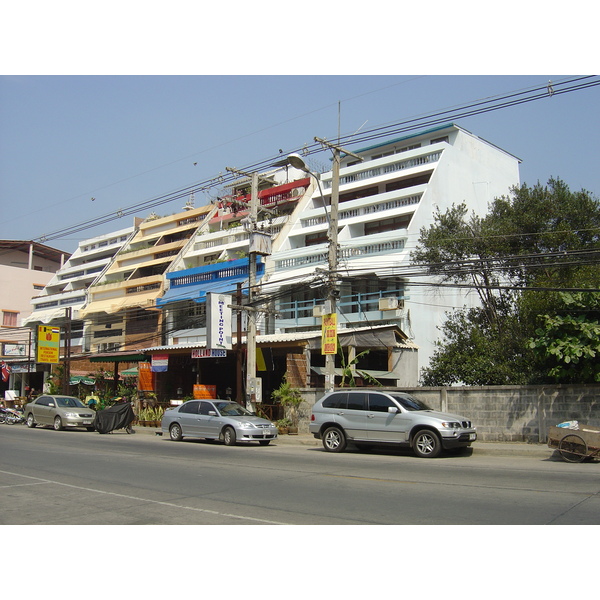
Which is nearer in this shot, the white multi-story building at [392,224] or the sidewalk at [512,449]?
the sidewalk at [512,449]

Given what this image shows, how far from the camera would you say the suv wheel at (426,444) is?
15609 millimetres

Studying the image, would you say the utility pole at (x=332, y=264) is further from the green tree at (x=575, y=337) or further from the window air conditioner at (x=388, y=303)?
the window air conditioner at (x=388, y=303)

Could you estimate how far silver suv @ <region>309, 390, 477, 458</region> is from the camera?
51.4 feet

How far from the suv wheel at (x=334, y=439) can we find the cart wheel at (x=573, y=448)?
591 cm

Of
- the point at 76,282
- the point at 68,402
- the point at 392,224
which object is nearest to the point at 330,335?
the point at 68,402

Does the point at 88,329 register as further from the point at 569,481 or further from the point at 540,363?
the point at 569,481

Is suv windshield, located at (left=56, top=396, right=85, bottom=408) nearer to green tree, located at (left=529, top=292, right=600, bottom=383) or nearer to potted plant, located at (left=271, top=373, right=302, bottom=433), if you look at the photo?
potted plant, located at (left=271, top=373, right=302, bottom=433)

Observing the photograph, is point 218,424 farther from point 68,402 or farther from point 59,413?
point 68,402

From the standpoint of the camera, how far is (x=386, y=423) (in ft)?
54.2

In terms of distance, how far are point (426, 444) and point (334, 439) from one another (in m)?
3.08

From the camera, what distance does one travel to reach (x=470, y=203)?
147 ft

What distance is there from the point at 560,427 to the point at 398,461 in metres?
4.06

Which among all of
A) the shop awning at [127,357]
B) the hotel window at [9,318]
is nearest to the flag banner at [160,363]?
the shop awning at [127,357]

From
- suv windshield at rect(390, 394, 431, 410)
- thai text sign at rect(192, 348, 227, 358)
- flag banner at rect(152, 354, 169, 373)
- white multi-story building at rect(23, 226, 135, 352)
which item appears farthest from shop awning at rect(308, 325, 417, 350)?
white multi-story building at rect(23, 226, 135, 352)
